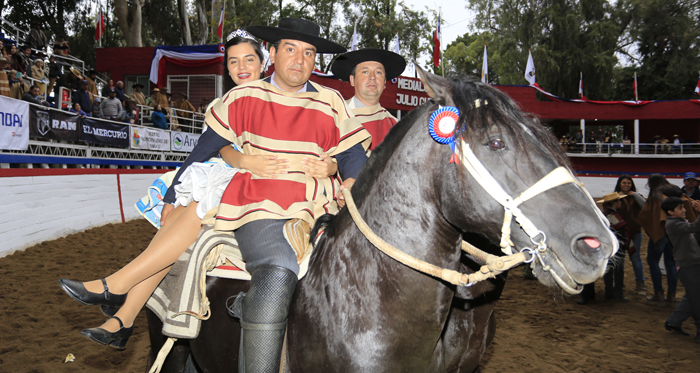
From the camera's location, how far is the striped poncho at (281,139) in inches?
79.7

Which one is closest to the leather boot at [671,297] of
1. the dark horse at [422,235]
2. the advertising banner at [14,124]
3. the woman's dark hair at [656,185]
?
the woman's dark hair at [656,185]

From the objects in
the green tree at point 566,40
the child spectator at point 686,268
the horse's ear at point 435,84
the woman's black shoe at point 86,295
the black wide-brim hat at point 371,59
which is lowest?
the child spectator at point 686,268

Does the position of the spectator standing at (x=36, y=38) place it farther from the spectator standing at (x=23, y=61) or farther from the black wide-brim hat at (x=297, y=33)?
the black wide-brim hat at (x=297, y=33)

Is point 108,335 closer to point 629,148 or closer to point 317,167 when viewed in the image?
point 317,167

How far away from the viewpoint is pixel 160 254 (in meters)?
2.20

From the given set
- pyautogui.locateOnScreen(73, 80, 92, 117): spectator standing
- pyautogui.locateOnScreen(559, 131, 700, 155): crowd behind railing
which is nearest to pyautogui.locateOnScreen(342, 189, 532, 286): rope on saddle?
pyautogui.locateOnScreen(73, 80, 92, 117): spectator standing

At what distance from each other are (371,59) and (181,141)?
1281 centimetres

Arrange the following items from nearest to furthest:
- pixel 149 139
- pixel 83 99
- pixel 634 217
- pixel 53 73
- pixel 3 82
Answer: pixel 634 217
pixel 3 82
pixel 83 99
pixel 53 73
pixel 149 139

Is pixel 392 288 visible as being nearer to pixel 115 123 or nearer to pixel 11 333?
pixel 11 333

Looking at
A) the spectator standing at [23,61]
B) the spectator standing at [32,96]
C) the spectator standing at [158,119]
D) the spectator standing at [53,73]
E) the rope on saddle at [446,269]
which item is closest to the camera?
the rope on saddle at [446,269]

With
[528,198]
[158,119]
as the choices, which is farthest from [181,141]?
[528,198]

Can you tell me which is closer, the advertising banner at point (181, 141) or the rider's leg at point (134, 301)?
the rider's leg at point (134, 301)

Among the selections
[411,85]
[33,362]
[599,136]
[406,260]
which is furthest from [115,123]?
[599,136]

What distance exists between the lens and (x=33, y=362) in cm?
421
